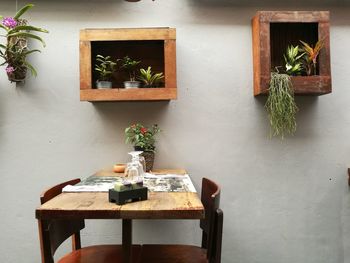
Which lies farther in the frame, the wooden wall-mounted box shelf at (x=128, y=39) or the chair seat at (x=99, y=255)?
the wooden wall-mounted box shelf at (x=128, y=39)

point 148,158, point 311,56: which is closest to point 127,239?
point 148,158

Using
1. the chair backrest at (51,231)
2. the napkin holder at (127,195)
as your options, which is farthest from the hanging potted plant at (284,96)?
the chair backrest at (51,231)

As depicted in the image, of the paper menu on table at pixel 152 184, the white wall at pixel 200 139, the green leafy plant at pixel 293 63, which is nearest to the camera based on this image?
the paper menu on table at pixel 152 184

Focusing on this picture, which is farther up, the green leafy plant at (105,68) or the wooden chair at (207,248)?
the green leafy plant at (105,68)

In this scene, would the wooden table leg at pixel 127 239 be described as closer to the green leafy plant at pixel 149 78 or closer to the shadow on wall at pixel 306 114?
the green leafy plant at pixel 149 78

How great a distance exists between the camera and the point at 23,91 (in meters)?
2.24

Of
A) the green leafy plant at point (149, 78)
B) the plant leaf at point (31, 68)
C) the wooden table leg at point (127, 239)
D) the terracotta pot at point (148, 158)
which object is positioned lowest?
the wooden table leg at point (127, 239)

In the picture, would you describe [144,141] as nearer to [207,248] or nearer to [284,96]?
[207,248]

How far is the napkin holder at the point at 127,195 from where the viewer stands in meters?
1.17

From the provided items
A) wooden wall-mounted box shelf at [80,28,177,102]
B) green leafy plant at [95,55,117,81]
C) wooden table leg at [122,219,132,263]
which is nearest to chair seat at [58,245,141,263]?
wooden table leg at [122,219,132,263]

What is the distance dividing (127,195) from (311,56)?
1.55 meters

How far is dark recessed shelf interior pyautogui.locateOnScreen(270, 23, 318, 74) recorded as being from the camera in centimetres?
226

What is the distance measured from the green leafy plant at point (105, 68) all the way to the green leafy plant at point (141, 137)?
1.26 ft

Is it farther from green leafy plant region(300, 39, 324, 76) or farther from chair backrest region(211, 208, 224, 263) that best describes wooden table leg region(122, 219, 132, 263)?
green leafy plant region(300, 39, 324, 76)
